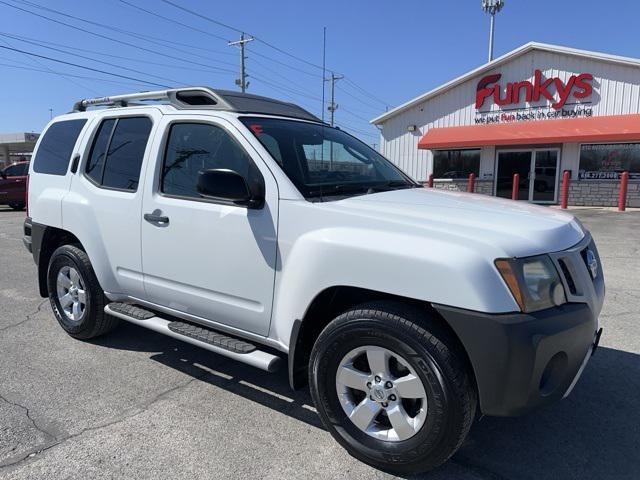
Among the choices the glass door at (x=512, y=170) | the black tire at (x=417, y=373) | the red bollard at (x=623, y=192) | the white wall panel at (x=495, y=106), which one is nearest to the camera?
the black tire at (x=417, y=373)

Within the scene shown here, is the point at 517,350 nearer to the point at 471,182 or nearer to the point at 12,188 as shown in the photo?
the point at 471,182

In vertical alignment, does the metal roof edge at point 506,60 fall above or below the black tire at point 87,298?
above

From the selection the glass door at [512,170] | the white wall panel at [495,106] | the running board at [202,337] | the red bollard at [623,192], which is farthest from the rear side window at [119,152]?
the white wall panel at [495,106]

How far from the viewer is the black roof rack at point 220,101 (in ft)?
11.5

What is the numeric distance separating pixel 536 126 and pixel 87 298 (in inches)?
691

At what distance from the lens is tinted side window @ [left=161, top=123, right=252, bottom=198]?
324cm

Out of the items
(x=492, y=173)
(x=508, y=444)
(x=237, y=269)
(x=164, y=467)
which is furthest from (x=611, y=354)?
(x=492, y=173)

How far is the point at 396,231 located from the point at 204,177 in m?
1.12

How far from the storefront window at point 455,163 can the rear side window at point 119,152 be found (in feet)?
58.9

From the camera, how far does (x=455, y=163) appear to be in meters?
20.7

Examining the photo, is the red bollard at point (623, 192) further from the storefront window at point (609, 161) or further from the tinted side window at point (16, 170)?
the tinted side window at point (16, 170)

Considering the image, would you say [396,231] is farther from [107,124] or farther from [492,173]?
[492,173]

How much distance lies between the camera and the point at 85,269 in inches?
163

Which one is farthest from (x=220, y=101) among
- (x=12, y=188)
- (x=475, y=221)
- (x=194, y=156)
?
(x=12, y=188)
